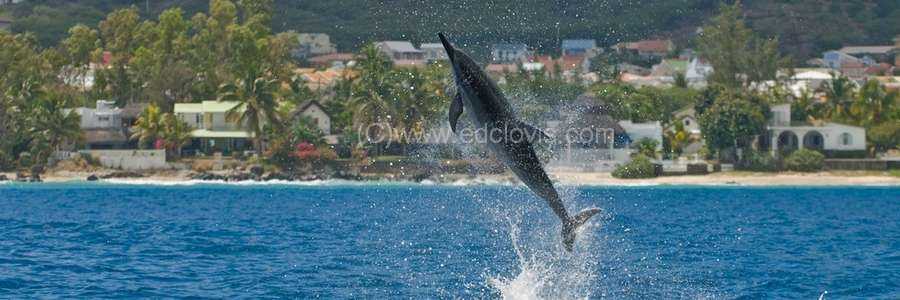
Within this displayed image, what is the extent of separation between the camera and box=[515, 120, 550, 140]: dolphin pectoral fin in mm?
20141

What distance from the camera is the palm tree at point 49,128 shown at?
107 metres

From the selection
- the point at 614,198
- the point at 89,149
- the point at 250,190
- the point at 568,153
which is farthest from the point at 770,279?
the point at 89,149

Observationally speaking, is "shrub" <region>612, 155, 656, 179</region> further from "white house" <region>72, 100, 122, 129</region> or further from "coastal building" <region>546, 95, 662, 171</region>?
"white house" <region>72, 100, 122, 129</region>

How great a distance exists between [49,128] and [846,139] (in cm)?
5533

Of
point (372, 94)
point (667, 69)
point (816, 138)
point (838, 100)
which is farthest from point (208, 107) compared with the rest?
point (667, 69)

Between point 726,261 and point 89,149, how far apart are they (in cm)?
7833

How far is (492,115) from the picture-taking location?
65.0 feet

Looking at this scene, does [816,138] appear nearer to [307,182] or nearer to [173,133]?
[307,182]

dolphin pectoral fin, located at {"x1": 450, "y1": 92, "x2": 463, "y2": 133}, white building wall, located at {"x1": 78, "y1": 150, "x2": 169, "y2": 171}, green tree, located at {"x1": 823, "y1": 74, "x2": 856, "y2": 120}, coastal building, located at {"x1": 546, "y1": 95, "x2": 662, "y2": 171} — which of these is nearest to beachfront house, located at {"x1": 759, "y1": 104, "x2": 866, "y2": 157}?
green tree, located at {"x1": 823, "y1": 74, "x2": 856, "y2": 120}

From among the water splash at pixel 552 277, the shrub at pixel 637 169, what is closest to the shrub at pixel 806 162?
the shrub at pixel 637 169

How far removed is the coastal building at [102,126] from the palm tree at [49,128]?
179cm

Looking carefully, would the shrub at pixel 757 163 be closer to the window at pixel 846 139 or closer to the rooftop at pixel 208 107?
the window at pixel 846 139

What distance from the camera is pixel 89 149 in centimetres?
11219

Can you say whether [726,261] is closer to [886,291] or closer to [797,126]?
[886,291]
